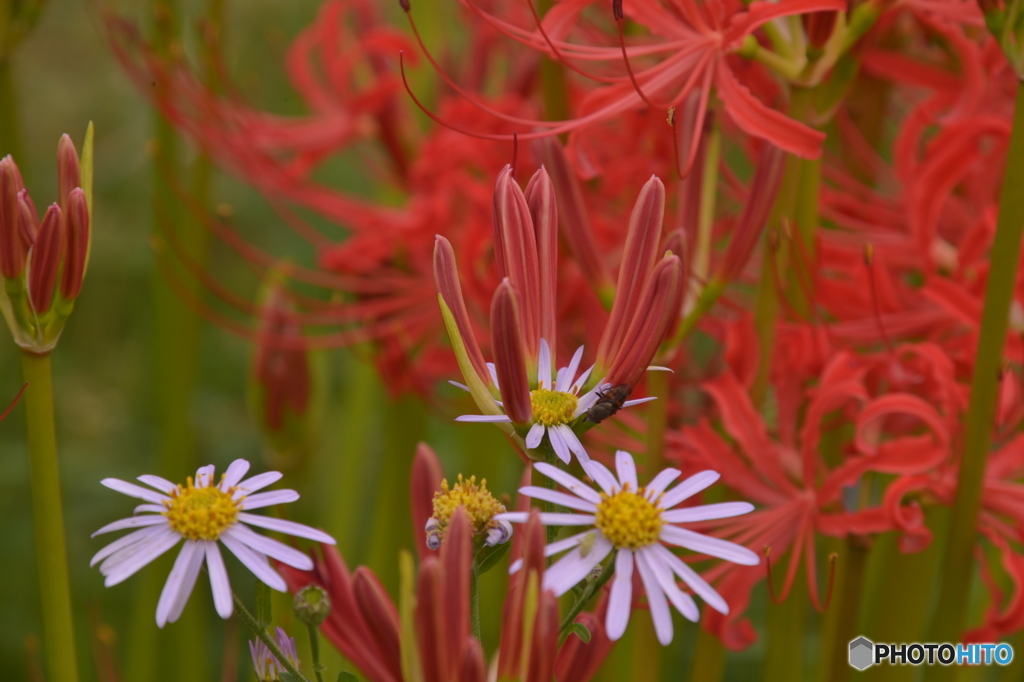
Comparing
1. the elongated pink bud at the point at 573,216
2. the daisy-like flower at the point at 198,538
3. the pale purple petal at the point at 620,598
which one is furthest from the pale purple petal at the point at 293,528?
the elongated pink bud at the point at 573,216

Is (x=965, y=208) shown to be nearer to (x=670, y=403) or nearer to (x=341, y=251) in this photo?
(x=670, y=403)

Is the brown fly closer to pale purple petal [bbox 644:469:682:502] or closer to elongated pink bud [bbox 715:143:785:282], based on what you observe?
pale purple petal [bbox 644:469:682:502]

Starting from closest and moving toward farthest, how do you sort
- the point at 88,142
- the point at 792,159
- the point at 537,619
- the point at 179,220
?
the point at 537,619 < the point at 88,142 < the point at 792,159 < the point at 179,220

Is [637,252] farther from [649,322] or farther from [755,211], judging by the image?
[755,211]

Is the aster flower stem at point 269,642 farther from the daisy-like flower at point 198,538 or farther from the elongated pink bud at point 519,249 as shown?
the elongated pink bud at point 519,249

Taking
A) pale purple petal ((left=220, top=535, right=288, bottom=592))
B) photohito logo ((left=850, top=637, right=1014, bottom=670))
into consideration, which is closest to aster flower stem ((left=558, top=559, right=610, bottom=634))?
pale purple petal ((left=220, top=535, right=288, bottom=592))

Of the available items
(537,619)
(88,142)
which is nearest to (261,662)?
(537,619)
